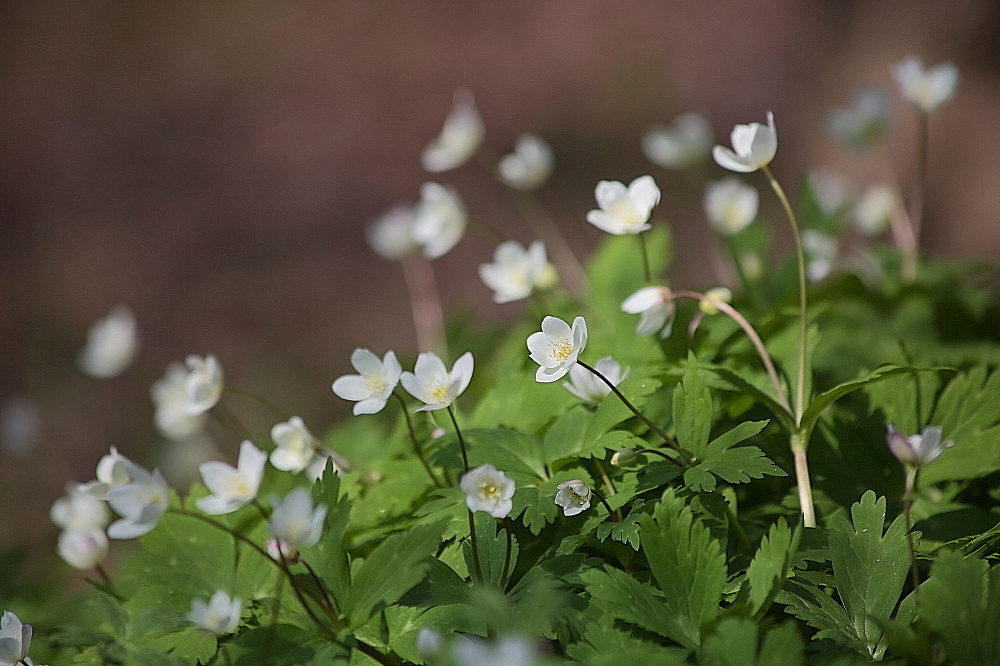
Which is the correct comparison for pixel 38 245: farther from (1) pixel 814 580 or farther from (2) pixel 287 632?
(1) pixel 814 580

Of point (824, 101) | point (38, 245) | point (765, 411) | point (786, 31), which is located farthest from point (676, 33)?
point (765, 411)

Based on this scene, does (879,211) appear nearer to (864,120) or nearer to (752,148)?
(864,120)

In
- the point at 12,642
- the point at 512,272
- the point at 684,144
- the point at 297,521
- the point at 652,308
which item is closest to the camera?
the point at 297,521

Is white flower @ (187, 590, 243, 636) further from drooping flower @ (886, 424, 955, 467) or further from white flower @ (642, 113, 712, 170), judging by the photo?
white flower @ (642, 113, 712, 170)

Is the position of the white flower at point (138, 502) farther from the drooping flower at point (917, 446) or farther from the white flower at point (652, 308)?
the drooping flower at point (917, 446)

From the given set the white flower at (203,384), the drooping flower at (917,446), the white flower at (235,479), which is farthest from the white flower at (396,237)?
the drooping flower at (917,446)

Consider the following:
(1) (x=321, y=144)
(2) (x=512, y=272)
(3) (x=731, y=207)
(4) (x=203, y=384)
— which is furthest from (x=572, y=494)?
(1) (x=321, y=144)
